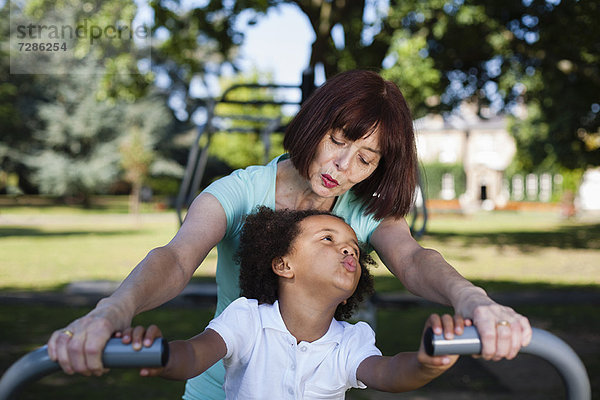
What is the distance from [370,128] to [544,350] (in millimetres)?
739

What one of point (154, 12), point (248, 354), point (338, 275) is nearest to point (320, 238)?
point (338, 275)

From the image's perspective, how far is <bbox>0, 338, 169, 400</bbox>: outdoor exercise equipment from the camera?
99 centimetres

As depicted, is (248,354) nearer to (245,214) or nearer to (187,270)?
(187,270)

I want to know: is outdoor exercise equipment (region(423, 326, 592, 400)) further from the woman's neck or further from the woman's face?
the woman's neck

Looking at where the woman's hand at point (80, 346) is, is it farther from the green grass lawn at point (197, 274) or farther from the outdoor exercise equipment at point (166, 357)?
the green grass lawn at point (197, 274)

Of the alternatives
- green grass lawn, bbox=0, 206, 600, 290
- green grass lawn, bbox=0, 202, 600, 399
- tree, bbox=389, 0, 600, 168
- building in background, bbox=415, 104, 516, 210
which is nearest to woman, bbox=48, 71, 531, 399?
green grass lawn, bbox=0, 202, 600, 399

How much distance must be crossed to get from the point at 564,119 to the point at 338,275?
46.3ft

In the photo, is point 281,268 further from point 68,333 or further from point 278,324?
point 68,333

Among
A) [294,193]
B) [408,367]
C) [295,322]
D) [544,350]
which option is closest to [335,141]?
[294,193]

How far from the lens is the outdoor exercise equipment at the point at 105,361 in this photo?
99 cm

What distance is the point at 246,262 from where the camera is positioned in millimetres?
1708

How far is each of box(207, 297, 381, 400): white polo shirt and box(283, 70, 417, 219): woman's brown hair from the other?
1.34 ft

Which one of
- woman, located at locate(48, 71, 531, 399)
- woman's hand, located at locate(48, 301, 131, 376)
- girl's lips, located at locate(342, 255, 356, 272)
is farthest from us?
girl's lips, located at locate(342, 255, 356, 272)

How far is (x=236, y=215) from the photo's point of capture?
1.65 m
